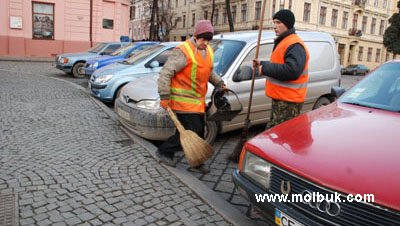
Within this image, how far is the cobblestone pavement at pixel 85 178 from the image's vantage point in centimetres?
334

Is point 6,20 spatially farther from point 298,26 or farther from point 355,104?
point 298,26

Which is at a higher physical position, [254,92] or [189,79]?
[189,79]

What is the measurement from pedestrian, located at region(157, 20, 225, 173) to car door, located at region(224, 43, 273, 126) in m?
1.20

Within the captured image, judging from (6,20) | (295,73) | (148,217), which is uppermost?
(6,20)

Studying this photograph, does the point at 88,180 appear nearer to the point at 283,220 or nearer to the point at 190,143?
the point at 190,143

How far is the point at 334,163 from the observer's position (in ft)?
7.72

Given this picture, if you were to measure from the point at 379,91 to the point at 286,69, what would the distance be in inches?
37.7

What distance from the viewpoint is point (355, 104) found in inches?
137

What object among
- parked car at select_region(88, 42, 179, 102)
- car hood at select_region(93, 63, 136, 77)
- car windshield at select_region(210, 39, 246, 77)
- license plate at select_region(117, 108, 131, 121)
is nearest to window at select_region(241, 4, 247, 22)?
parked car at select_region(88, 42, 179, 102)

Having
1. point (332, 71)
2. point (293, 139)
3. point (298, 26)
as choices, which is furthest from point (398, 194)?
point (298, 26)

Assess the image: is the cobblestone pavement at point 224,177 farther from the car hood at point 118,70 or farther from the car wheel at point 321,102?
the car hood at point 118,70

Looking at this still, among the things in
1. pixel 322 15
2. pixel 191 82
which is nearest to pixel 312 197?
pixel 191 82

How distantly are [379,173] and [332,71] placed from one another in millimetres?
5093

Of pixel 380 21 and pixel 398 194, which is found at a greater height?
pixel 380 21
